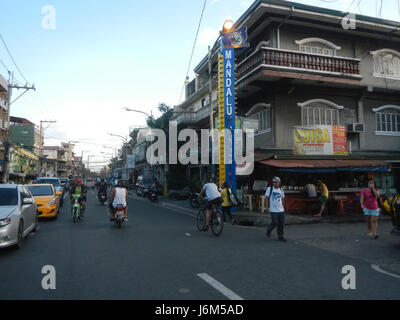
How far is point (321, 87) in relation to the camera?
16375mm

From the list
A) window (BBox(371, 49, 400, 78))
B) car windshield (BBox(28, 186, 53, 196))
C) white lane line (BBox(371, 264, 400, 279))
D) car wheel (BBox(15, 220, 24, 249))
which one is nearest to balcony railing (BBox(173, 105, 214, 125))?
window (BBox(371, 49, 400, 78))

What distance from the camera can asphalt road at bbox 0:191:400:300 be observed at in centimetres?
460

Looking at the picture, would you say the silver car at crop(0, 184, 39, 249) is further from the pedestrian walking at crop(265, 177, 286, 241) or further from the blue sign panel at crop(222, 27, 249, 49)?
the blue sign panel at crop(222, 27, 249, 49)

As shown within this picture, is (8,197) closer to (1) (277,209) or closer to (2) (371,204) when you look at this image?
(1) (277,209)

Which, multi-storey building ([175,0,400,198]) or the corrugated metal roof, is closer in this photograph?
the corrugated metal roof

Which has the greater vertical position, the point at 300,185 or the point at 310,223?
the point at 300,185

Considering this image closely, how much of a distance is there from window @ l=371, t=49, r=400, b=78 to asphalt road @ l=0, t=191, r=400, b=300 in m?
11.3

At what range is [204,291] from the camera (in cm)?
460

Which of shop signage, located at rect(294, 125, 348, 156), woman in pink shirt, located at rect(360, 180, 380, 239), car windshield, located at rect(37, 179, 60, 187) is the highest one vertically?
shop signage, located at rect(294, 125, 348, 156)

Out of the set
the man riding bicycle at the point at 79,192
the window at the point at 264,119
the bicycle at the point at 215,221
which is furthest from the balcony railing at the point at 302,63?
the man riding bicycle at the point at 79,192

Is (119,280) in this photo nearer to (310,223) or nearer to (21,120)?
(310,223)
